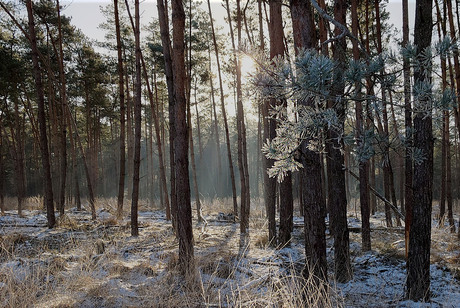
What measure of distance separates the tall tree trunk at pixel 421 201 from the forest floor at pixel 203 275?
229 millimetres

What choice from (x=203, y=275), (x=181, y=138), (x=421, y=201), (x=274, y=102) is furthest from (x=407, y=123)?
(x=203, y=275)

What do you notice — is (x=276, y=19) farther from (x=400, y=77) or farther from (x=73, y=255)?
(x=73, y=255)

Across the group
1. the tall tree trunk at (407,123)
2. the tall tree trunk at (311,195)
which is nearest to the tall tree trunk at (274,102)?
the tall tree trunk at (407,123)

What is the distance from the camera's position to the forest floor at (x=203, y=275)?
10.7 ft

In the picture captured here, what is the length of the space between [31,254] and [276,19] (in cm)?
634

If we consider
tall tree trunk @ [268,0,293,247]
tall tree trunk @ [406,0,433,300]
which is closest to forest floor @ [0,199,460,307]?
tall tree trunk @ [406,0,433,300]

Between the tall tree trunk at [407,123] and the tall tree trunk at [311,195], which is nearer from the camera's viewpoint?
the tall tree trunk at [407,123]

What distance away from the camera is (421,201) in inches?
135

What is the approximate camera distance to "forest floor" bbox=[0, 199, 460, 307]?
3.26 metres

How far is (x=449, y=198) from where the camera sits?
8484mm

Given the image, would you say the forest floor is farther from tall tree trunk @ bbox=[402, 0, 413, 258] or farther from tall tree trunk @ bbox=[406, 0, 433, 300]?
tall tree trunk @ bbox=[402, 0, 413, 258]

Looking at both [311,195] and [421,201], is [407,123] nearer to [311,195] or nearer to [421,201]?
[421,201]

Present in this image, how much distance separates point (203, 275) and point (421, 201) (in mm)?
2988

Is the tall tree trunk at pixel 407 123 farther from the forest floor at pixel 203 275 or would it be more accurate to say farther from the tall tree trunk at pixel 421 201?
the forest floor at pixel 203 275
